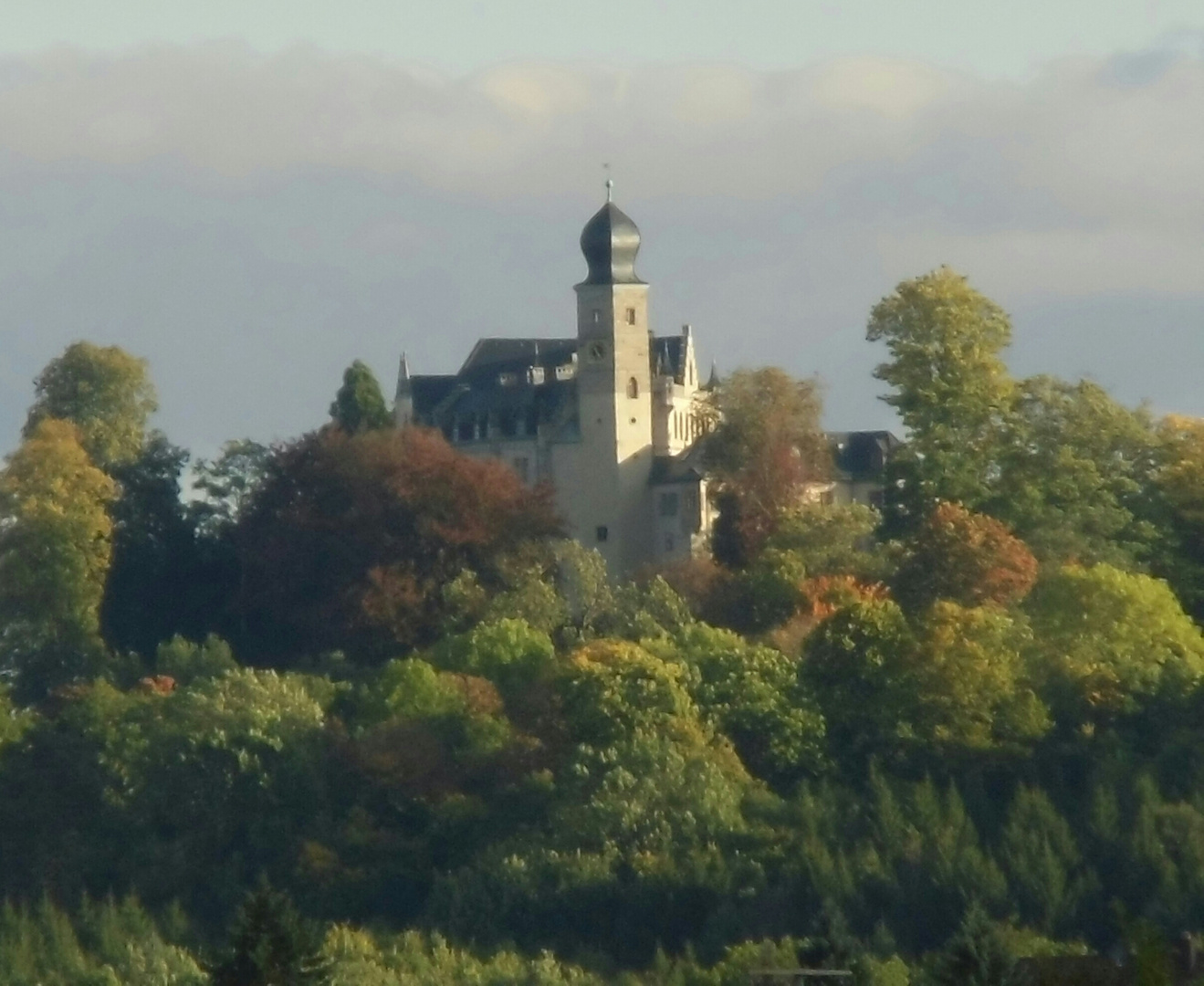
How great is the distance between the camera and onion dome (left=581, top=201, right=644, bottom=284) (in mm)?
100500

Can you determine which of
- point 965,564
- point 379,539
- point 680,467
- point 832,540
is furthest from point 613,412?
point 965,564

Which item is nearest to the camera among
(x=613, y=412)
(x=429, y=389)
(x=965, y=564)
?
(x=965, y=564)

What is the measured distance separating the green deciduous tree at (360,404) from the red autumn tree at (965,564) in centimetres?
1563

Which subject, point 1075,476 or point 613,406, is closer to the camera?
point 1075,476

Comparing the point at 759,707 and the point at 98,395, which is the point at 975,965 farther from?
the point at 98,395

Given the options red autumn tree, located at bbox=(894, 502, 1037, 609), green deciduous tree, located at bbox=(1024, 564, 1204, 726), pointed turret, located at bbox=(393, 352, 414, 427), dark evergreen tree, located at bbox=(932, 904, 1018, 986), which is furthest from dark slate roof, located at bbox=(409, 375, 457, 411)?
dark evergreen tree, located at bbox=(932, 904, 1018, 986)

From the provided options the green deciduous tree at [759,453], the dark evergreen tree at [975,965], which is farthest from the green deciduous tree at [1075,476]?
the dark evergreen tree at [975,965]

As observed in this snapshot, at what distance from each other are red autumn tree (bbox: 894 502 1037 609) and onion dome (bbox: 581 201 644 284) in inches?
626

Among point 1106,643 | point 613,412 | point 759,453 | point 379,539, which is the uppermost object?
point 613,412

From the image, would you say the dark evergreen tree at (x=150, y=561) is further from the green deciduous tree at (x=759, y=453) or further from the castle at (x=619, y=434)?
the green deciduous tree at (x=759, y=453)

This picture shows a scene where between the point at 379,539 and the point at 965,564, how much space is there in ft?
43.6

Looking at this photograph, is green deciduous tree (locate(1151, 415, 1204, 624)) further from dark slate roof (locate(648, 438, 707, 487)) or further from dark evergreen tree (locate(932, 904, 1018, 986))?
dark evergreen tree (locate(932, 904, 1018, 986))

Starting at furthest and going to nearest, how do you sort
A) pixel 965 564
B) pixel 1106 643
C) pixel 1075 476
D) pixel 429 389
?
pixel 429 389 < pixel 1075 476 < pixel 965 564 < pixel 1106 643

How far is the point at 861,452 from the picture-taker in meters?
105
